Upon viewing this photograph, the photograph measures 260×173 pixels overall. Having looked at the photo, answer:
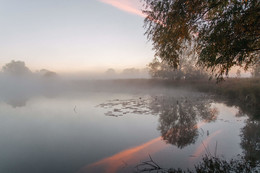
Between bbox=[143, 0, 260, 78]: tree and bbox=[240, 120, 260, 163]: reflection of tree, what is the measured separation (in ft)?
12.1

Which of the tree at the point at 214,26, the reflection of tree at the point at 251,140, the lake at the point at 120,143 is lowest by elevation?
the lake at the point at 120,143

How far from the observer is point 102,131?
9992mm

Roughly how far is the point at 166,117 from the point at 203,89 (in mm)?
Result: 21472

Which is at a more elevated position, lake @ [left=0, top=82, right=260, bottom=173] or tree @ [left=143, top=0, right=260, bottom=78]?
tree @ [left=143, top=0, right=260, bottom=78]

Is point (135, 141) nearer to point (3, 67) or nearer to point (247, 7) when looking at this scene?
point (247, 7)

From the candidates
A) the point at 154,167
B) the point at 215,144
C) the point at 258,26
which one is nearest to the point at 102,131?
the point at 154,167

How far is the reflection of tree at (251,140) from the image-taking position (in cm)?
589

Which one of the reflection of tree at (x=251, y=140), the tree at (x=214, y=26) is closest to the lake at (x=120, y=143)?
the reflection of tree at (x=251, y=140)

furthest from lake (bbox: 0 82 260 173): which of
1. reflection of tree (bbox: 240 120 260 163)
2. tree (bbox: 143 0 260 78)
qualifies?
tree (bbox: 143 0 260 78)

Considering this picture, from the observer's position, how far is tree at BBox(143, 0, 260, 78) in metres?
6.50

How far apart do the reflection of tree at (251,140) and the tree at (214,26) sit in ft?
12.1

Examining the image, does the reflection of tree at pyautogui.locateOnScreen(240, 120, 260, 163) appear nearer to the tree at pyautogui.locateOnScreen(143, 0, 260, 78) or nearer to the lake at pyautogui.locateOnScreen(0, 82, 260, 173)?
the lake at pyautogui.locateOnScreen(0, 82, 260, 173)

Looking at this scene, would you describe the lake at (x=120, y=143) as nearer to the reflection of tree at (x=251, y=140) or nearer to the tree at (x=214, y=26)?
the reflection of tree at (x=251, y=140)

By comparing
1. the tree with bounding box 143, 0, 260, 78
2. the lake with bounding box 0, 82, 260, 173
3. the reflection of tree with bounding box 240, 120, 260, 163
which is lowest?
the lake with bounding box 0, 82, 260, 173
